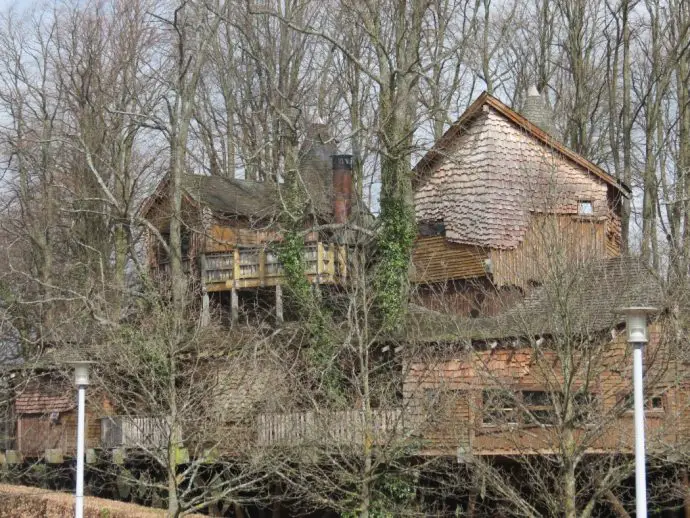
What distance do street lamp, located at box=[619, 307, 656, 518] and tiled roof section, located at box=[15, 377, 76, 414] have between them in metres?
27.6

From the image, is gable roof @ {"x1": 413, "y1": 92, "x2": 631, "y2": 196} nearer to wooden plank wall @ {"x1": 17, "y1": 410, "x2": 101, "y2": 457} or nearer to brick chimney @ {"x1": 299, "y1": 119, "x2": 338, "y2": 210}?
brick chimney @ {"x1": 299, "y1": 119, "x2": 338, "y2": 210}

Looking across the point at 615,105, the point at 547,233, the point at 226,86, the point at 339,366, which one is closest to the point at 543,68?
the point at 615,105

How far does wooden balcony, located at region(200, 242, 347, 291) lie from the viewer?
36406 mm

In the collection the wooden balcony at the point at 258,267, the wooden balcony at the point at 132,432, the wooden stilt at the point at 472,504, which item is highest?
the wooden balcony at the point at 258,267

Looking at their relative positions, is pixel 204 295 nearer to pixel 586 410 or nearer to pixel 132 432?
pixel 132 432

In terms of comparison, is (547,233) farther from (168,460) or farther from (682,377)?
(168,460)

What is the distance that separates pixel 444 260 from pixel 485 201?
7.05 ft

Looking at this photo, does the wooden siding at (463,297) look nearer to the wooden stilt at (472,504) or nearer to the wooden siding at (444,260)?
the wooden siding at (444,260)

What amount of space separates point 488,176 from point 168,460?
16.1m

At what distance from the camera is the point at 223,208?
42.8 m

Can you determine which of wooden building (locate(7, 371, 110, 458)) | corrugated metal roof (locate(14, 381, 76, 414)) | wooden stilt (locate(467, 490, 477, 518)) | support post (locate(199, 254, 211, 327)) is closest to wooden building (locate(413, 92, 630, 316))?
support post (locate(199, 254, 211, 327))

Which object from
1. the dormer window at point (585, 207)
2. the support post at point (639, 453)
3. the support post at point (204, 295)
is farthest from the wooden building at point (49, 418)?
the support post at point (639, 453)

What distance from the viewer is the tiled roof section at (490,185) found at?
35344mm

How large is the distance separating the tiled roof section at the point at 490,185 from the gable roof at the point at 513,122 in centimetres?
14
